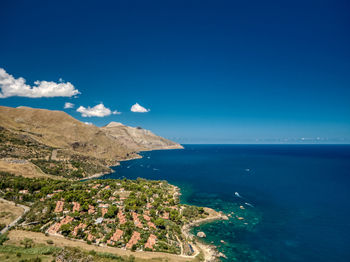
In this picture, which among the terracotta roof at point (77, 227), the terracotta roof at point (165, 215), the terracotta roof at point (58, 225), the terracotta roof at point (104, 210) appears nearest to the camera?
the terracotta roof at point (58, 225)

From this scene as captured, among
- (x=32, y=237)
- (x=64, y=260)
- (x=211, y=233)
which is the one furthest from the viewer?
(x=211, y=233)

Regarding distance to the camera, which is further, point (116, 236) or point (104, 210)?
point (104, 210)

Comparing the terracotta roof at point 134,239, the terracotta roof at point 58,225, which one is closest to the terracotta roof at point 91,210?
the terracotta roof at point 58,225

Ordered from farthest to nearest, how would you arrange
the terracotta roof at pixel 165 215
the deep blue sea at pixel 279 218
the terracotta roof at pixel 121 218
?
the terracotta roof at pixel 165 215, the terracotta roof at pixel 121 218, the deep blue sea at pixel 279 218

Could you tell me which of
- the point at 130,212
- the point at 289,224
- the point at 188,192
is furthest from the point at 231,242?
the point at 188,192

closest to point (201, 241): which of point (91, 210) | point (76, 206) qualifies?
point (91, 210)

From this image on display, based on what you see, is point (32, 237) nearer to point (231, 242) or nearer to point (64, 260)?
point (64, 260)

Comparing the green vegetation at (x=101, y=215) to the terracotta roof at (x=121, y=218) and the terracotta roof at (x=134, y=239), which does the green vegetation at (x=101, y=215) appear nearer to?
the terracotta roof at (x=121, y=218)

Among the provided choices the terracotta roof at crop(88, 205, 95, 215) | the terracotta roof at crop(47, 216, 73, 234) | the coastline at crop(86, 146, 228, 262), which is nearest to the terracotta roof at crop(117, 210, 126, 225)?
the terracotta roof at crop(88, 205, 95, 215)

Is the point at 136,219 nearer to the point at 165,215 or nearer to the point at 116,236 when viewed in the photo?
the point at 116,236

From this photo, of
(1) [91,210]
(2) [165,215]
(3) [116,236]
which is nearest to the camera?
(3) [116,236]

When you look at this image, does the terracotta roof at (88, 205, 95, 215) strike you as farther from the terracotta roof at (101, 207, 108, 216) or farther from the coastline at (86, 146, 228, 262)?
the coastline at (86, 146, 228, 262)
